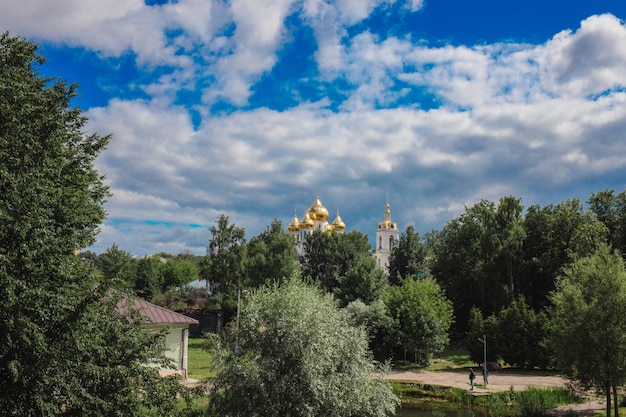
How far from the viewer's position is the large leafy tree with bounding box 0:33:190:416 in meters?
11.4

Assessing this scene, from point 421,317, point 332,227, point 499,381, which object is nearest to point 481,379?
point 499,381

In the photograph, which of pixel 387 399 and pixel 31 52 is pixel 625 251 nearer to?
pixel 387 399

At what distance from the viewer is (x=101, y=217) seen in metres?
16.9

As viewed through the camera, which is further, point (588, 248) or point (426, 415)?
point (588, 248)

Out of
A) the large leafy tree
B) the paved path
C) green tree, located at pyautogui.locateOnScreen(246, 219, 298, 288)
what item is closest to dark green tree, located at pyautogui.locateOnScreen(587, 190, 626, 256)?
the paved path

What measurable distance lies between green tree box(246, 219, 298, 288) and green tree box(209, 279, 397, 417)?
37.2m

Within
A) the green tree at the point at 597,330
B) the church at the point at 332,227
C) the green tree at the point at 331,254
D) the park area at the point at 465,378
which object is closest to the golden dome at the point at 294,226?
the church at the point at 332,227

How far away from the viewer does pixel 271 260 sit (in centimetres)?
5281

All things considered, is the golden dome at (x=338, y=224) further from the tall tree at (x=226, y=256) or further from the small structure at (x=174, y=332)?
the small structure at (x=174, y=332)

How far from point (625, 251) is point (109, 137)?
41.4 m

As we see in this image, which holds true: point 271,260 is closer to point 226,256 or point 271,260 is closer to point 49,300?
point 226,256

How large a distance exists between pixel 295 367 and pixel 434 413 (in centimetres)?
1489

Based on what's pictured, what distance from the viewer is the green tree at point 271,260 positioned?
52.5 meters

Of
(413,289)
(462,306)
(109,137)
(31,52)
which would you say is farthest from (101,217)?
(462,306)
